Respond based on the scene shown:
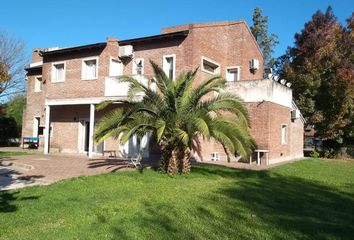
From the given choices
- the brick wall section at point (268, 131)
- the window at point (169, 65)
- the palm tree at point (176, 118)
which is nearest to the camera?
the palm tree at point (176, 118)

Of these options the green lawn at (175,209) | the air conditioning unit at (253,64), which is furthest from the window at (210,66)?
the green lawn at (175,209)

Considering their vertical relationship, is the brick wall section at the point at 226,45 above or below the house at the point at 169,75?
above

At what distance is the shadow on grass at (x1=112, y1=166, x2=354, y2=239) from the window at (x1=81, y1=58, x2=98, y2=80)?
46.9 feet

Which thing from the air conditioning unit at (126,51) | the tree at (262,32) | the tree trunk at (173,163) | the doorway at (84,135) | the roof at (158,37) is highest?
the tree at (262,32)

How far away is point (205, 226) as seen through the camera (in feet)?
23.8

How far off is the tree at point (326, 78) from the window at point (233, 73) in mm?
7538

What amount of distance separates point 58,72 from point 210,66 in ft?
33.0

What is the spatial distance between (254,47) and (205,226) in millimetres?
22155

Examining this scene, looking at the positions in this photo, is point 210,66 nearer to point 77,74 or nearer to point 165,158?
point 77,74

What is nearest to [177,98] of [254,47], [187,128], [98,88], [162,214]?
[187,128]

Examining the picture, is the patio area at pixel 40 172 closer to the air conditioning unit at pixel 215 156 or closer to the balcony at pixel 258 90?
the air conditioning unit at pixel 215 156

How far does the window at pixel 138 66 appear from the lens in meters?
23.1

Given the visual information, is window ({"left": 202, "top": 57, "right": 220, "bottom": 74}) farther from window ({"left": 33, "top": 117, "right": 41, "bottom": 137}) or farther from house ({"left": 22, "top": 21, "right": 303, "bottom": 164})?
window ({"left": 33, "top": 117, "right": 41, "bottom": 137})

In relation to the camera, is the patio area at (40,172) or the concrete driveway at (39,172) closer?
the concrete driveway at (39,172)
